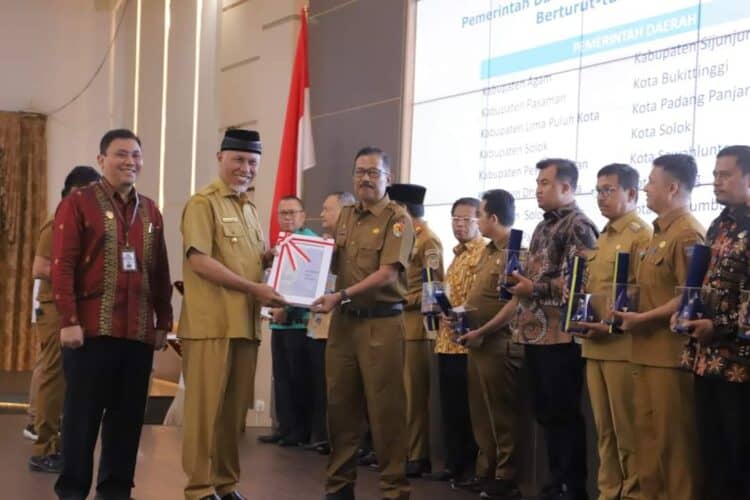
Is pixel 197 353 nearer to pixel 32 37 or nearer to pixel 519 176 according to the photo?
pixel 519 176

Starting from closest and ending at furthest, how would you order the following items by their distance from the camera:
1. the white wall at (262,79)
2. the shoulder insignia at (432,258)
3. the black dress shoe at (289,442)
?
the shoulder insignia at (432,258)
the black dress shoe at (289,442)
the white wall at (262,79)

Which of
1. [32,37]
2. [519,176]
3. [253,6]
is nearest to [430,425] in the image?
[519,176]

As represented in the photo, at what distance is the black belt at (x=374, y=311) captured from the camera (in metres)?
Result: 4.43

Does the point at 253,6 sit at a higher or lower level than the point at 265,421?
higher

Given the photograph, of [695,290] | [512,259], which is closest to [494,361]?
[512,259]

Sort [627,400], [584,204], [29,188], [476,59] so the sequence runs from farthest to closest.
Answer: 1. [29,188]
2. [476,59]
3. [584,204]
4. [627,400]

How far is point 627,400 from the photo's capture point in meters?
4.18

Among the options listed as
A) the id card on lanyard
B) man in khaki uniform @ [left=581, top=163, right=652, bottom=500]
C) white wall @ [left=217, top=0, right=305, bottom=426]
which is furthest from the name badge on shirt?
white wall @ [left=217, top=0, right=305, bottom=426]

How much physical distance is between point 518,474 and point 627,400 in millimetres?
1313

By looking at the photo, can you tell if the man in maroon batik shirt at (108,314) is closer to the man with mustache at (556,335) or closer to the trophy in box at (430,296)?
the trophy in box at (430,296)

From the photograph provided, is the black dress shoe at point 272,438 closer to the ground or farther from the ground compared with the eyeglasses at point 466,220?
closer to the ground

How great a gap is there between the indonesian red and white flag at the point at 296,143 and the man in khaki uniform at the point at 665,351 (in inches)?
164

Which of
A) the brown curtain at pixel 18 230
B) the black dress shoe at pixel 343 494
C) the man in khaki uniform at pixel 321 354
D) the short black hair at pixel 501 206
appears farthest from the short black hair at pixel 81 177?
the brown curtain at pixel 18 230

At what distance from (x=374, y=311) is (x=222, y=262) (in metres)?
0.68
